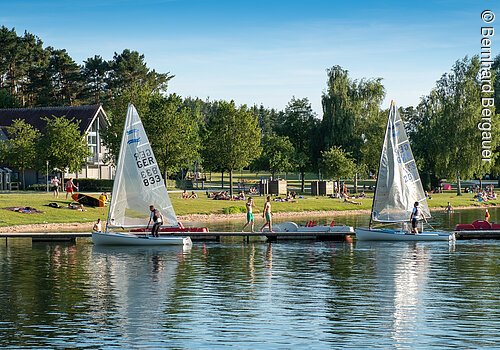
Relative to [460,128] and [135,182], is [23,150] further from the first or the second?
[460,128]

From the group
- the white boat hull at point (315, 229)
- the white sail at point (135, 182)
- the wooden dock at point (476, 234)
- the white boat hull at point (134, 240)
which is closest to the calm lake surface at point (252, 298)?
the white boat hull at point (134, 240)

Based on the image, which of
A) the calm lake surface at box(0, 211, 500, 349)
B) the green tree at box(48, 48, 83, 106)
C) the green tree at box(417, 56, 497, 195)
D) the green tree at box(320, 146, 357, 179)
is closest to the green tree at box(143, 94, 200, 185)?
the green tree at box(320, 146, 357, 179)

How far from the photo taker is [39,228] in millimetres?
68062

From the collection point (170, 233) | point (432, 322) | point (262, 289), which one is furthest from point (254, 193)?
point (432, 322)

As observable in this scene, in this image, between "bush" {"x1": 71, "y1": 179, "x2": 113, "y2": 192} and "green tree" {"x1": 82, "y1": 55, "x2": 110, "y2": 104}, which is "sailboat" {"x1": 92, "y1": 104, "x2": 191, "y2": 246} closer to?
"bush" {"x1": 71, "y1": 179, "x2": 113, "y2": 192}

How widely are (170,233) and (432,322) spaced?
102 ft

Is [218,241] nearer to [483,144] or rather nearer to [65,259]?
[65,259]

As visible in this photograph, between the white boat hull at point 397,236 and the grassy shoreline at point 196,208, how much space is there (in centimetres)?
2439

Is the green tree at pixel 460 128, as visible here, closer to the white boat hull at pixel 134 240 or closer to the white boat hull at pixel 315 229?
the white boat hull at pixel 315 229

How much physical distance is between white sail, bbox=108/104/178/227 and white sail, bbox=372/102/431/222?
45.5 feet

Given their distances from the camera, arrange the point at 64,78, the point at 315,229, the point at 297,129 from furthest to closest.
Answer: the point at 64,78
the point at 297,129
the point at 315,229

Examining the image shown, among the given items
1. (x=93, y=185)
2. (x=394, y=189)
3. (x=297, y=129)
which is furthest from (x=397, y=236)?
(x=297, y=129)

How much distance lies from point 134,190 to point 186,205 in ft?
102

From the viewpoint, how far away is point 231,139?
104 meters
